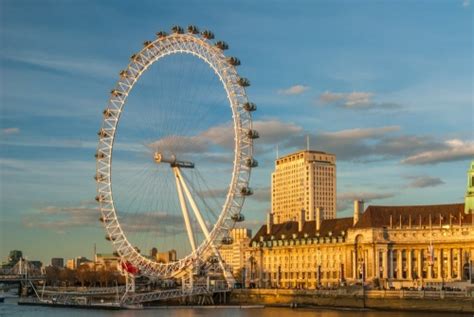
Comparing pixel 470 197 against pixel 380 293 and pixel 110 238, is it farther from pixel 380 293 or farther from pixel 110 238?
pixel 110 238

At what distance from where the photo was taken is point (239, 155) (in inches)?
3287

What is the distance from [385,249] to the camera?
378ft

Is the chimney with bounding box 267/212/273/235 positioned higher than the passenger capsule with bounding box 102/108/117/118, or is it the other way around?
the passenger capsule with bounding box 102/108/117/118

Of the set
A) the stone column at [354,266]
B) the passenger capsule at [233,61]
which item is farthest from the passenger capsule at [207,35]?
the stone column at [354,266]

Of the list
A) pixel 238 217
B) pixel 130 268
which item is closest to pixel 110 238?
pixel 130 268

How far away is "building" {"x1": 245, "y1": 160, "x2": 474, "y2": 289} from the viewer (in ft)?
364

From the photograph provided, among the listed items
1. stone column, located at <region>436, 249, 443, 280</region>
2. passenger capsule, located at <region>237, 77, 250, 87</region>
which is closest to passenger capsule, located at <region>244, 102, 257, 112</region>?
passenger capsule, located at <region>237, 77, 250, 87</region>

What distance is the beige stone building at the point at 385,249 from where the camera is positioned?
111 meters

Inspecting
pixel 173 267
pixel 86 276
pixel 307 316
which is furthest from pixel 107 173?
pixel 86 276

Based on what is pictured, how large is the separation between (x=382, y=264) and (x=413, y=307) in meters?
31.5

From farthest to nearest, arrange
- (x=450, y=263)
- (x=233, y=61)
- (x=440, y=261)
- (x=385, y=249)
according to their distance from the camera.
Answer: (x=385, y=249) < (x=440, y=261) < (x=450, y=263) < (x=233, y=61)

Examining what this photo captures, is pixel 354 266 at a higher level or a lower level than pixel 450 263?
lower

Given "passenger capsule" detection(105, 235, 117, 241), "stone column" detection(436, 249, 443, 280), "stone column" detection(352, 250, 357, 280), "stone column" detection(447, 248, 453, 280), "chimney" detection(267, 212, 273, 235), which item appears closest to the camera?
"passenger capsule" detection(105, 235, 117, 241)

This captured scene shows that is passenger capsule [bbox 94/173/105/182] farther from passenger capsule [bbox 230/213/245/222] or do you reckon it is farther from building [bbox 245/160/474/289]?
building [bbox 245/160/474/289]
